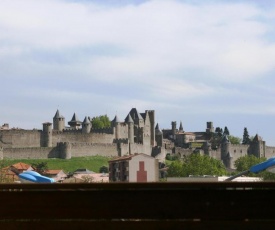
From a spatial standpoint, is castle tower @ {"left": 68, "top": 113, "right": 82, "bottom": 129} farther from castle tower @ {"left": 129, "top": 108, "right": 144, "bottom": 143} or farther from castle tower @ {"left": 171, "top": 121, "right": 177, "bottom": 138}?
castle tower @ {"left": 171, "top": 121, "right": 177, "bottom": 138}

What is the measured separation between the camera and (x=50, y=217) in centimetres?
254

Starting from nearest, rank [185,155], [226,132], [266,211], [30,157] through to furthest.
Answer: [266,211] < [30,157] < [185,155] < [226,132]

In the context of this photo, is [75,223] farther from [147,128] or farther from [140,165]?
[147,128]

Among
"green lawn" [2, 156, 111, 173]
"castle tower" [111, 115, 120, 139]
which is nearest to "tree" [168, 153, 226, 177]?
"green lawn" [2, 156, 111, 173]

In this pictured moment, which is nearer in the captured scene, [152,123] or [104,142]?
[104,142]

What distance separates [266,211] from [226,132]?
112 meters

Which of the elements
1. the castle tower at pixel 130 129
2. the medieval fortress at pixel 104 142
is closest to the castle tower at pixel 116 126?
the medieval fortress at pixel 104 142

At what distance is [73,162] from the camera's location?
224 feet

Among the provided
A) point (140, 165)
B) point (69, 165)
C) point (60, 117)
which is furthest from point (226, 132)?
point (140, 165)

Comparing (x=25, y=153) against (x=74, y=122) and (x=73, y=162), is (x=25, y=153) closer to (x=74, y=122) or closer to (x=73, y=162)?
(x=73, y=162)

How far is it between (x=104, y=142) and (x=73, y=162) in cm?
756

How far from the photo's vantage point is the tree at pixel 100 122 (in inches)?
3548

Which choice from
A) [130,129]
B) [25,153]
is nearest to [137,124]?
[130,129]

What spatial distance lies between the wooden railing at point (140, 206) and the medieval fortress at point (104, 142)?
212 ft
